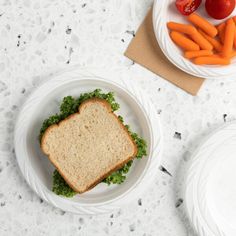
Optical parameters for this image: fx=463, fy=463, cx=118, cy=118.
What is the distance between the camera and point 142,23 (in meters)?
1.48

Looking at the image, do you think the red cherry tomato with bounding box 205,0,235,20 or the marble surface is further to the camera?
the marble surface

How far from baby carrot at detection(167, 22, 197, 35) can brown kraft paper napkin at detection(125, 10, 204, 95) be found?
0.23 feet

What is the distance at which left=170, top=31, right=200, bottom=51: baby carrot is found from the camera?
1419 millimetres

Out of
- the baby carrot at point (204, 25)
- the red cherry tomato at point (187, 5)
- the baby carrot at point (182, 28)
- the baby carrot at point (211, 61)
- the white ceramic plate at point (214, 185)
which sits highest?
the red cherry tomato at point (187, 5)

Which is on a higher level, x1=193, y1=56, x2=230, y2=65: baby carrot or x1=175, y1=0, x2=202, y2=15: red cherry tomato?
x1=175, y1=0, x2=202, y2=15: red cherry tomato

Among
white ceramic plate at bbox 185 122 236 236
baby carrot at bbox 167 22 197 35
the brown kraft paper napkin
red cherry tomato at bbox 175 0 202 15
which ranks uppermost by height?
red cherry tomato at bbox 175 0 202 15

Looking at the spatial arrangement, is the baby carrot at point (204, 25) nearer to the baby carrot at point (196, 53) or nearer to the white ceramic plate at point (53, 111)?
the baby carrot at point (196, 53)

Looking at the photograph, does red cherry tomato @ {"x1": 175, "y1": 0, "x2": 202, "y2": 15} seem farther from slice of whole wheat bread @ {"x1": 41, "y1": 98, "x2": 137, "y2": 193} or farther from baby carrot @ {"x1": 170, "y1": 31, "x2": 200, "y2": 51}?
slice of whole wheat bread @ {"x1": 41, "y1": 98, "x2": 137, "y2": 193}

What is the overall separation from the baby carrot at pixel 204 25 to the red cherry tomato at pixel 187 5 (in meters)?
0.02

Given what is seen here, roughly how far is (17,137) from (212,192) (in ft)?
2.12

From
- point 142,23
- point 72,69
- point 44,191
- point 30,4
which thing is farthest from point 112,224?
point 30,4

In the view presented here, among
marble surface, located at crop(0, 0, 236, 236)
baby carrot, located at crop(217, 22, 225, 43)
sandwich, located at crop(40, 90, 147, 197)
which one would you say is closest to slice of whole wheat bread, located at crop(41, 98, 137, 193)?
sandwich, located at crop(40, 90, 147, 197)

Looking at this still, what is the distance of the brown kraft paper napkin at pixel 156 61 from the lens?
4.83 ft

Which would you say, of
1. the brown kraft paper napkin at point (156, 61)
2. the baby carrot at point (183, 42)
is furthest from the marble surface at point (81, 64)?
the baby carrot at point (183, 42)
